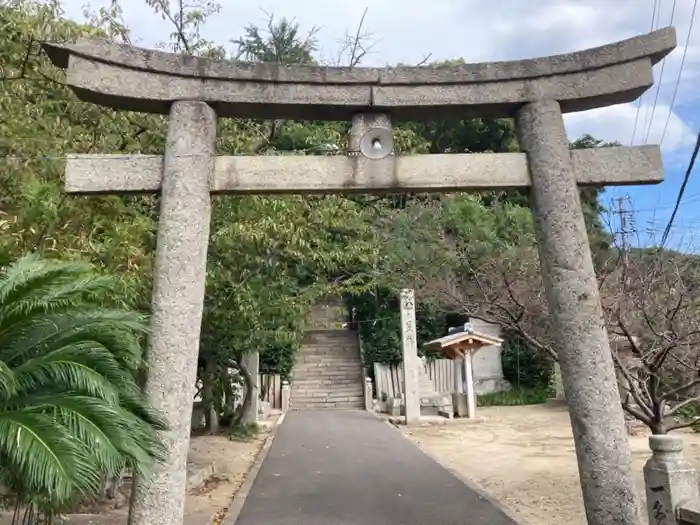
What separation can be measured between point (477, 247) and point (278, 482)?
13.8 meters

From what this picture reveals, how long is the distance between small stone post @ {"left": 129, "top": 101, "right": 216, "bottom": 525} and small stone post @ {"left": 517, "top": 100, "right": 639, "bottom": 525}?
9.59 ft

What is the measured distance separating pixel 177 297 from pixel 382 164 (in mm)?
2087

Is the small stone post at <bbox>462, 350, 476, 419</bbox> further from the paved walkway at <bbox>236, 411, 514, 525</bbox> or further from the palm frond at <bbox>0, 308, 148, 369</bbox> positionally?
the palm frond at <bbox>0, 308, 148, 369</bbox>

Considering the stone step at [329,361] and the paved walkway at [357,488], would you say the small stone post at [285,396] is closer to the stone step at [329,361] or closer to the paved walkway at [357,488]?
the stone step at [329,361]

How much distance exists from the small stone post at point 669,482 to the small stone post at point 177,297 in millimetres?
4078

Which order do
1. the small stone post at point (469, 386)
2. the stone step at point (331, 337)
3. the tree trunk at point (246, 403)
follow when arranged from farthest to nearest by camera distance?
the stone step at point (331, 337)
the small stone post at point (469, 386)
the tree trunk at point (246, 403)

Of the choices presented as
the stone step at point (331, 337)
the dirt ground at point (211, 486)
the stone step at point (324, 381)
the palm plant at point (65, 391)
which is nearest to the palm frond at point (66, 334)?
the palm plant at point (65, 391)

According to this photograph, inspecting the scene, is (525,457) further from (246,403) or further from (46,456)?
(46,456)

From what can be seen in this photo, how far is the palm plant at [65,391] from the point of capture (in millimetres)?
3580

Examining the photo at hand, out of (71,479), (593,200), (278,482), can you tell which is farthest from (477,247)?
(71,479)

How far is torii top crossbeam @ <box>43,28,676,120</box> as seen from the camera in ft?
17.6

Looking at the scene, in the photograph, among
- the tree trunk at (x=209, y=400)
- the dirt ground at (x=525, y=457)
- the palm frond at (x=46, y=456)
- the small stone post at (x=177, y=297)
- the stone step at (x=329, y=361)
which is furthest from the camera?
the stone step at (x=329, y=361)

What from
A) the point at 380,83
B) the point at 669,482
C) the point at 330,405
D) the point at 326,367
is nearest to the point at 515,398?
the point at 330,405

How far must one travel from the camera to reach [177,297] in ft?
16.5
